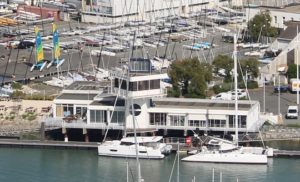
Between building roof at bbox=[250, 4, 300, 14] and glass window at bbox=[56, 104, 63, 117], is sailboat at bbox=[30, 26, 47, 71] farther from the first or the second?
building roof at bbox=[250, 4, 300, 14]

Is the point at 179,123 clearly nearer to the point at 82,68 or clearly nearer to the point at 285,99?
the point at 285,99

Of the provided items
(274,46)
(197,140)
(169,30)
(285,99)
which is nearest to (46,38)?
(169,30)

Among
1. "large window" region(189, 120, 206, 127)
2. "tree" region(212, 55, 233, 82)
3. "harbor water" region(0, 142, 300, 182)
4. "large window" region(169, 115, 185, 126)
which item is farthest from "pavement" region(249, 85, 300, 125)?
"large window" region(169, 115, 185, 126)

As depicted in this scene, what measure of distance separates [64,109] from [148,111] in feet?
6.05

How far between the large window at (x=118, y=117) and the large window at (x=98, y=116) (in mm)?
196

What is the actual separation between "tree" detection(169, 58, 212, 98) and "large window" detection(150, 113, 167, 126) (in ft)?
7.02

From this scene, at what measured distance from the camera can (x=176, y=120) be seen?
3033 cm

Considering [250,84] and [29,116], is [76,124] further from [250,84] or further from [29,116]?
[250,84]

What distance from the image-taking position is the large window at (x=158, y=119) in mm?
30391

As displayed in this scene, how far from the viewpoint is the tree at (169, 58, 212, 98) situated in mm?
32594

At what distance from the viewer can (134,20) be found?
44812 mm

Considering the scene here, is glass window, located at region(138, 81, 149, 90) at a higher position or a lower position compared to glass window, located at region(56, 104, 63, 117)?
higher

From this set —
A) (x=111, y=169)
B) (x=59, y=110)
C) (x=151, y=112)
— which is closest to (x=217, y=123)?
(x=151, y=112)

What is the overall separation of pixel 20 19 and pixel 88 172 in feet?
61.4
